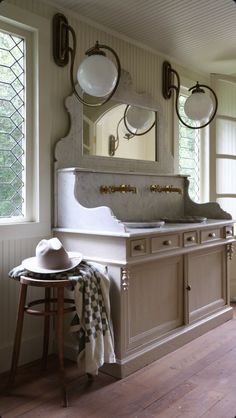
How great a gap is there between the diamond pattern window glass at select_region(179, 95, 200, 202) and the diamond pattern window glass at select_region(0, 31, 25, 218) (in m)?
1.70

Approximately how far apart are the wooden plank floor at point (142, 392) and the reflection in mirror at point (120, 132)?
144cm

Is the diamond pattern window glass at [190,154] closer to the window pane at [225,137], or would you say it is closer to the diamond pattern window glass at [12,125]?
the window pane at [225,137]

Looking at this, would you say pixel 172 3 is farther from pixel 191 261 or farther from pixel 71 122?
pixel 191 261

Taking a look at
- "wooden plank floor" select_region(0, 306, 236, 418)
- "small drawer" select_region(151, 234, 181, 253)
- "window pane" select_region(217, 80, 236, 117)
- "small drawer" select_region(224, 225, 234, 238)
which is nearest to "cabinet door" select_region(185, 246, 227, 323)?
"small drawer" select_region(224, 225, 234, 238)

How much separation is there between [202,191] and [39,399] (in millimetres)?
2592

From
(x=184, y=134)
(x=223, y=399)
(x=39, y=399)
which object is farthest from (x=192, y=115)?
(x=39, y=399)

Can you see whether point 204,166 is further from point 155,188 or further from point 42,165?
point 42,165

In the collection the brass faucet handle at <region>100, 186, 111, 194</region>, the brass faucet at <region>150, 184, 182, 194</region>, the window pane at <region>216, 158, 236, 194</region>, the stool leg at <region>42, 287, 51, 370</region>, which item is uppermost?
the window pane at <region>216, 158, 236, 194</region>

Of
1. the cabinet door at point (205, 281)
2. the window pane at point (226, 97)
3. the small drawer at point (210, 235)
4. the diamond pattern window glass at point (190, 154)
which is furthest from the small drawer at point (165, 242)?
the window pane at point (226, 97)

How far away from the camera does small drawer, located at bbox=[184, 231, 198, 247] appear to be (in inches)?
104

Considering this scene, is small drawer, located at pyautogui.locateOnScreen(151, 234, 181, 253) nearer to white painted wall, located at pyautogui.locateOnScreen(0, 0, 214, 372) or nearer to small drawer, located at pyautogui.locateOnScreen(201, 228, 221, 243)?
small drawer, located at pyautogui.locateOnScreen(201, 228, 221, 243)

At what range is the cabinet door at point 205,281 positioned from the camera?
9.07 feet

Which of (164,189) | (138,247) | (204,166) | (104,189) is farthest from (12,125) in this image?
(204,166)

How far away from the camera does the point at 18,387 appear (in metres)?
2.08
